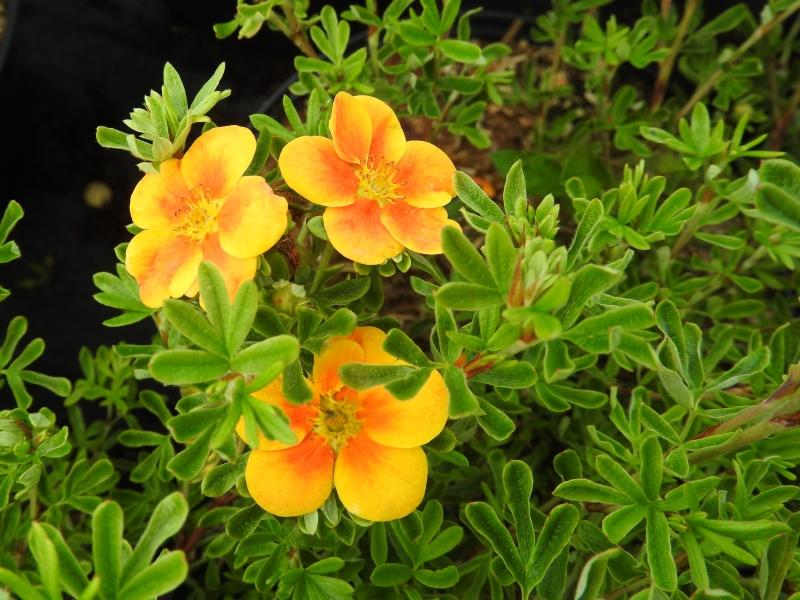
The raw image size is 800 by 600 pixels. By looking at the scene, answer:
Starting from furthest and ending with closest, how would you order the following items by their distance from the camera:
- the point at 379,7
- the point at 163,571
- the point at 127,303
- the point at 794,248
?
the point at 379,7, the point at 794,248, the point at 127,303, the point at 163,571

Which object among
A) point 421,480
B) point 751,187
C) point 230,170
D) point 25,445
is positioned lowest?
point 25,445

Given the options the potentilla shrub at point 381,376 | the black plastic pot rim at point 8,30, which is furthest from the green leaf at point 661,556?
the black plastic pot rim at point 8,30

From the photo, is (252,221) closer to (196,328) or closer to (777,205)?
(196,328)

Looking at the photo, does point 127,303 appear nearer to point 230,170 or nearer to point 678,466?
point 230,170

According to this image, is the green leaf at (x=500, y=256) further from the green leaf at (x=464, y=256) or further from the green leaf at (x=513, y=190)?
→ the green leaf at (x=513, y=190)

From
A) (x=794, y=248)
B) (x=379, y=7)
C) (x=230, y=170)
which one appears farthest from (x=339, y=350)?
(x=379, y=7)

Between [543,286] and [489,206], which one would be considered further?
[489,206]
